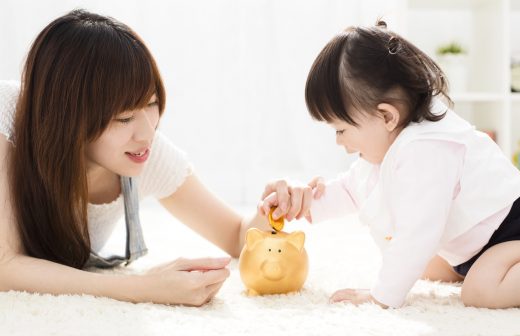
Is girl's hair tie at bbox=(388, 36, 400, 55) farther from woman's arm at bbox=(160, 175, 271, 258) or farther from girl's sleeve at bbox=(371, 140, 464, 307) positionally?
woman's arm at bbox=(160, 175, 271, 258)

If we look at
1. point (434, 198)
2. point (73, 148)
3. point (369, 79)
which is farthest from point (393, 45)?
point (73, 148)

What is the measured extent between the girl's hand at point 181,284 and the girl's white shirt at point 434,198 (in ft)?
0.94

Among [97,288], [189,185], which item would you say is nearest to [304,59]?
[189,185]

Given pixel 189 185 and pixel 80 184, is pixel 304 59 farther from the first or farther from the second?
pixel 80 184

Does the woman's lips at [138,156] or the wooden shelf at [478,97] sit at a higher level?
the woman's lips at [138,156]

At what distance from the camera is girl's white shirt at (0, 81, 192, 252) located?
5.02ft

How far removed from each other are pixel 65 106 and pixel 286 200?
1.50 ft

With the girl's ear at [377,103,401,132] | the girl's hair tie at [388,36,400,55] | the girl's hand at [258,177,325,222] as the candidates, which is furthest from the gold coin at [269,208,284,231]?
the girl's hair tie at [388,36,400,55]

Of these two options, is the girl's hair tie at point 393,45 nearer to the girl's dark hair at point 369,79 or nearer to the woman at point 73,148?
the girl's dark hair at point 369,79

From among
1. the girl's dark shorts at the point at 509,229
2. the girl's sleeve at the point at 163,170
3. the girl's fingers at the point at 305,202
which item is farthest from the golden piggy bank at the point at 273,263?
the girl's sleeve at the point at 163,170

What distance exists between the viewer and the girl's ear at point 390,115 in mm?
1227

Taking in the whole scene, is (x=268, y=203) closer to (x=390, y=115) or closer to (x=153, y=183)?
(x=390, y=115)

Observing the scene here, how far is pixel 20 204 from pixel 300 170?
198 cm

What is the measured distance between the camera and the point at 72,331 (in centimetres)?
96
